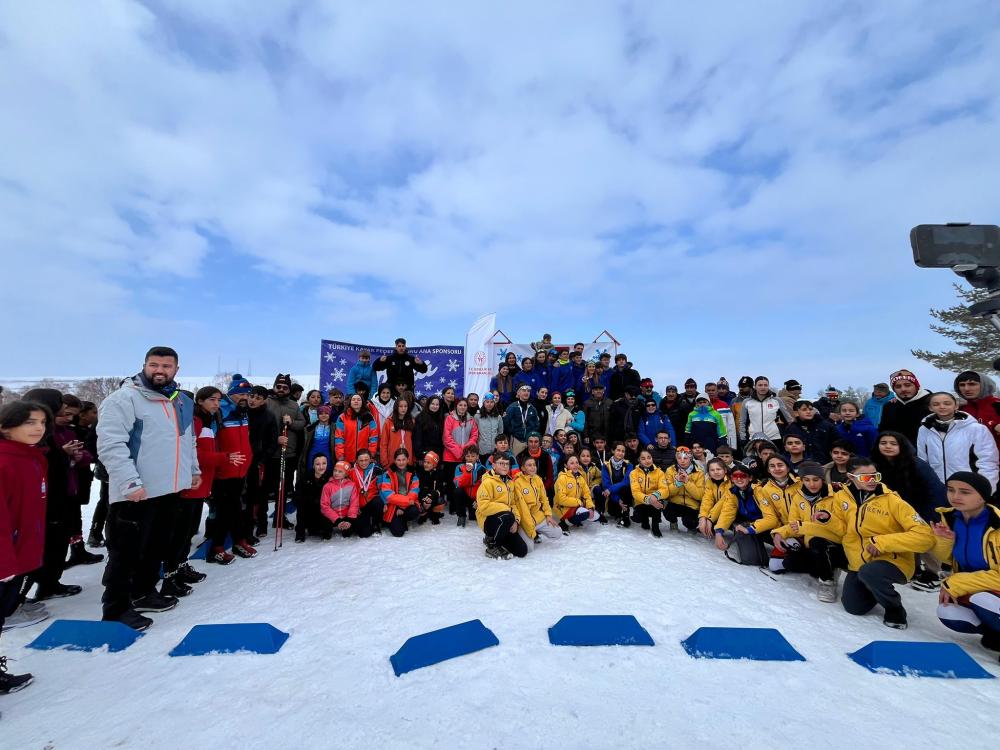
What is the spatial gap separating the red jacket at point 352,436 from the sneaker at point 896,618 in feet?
19.4

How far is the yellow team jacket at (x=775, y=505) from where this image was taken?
4.81 meters

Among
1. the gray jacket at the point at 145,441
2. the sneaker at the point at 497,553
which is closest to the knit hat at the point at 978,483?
the sneaker at the point at 497,553

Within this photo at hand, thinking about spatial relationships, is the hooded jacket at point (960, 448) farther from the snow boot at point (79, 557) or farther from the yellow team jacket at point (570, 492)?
the snow boot at point (79, 557)

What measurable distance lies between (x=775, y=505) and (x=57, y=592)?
23.7 feet

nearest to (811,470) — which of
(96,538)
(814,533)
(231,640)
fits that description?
(814,533)

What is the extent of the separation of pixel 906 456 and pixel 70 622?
300 inches

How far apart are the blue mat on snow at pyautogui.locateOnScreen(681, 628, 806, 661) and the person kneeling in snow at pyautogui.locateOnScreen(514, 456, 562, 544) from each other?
256 cm

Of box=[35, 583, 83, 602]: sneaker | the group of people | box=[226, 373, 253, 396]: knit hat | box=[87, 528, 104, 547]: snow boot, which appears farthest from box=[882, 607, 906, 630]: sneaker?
box=[87, 528, 104, 547]: snow boot

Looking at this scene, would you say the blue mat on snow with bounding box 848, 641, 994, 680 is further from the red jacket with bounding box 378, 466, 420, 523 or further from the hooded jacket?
the red jacket with bounding box 378, 466, 420, 523

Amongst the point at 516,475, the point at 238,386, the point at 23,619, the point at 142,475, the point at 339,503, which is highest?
the point at 238,386

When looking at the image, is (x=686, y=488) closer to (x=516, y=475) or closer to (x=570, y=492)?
(x=570, y=492)

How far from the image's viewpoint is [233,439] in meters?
4.93

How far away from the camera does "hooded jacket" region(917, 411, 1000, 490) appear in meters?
4.59

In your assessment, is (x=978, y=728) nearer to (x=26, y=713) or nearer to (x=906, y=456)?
(x=906, y=456)
